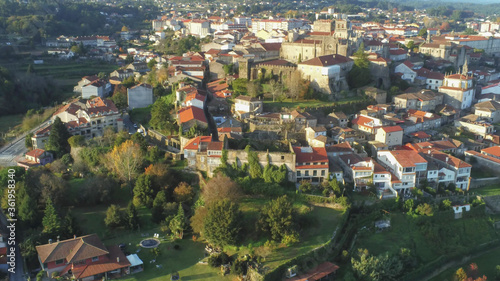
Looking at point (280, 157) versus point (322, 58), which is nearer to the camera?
point (280, 157)

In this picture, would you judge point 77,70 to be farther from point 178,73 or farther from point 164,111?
point 164,111

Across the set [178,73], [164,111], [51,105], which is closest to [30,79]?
[51,105]

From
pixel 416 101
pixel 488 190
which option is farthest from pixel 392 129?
pixel 416 101

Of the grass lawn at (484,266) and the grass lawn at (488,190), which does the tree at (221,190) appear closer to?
the grass lawn at (484,266)

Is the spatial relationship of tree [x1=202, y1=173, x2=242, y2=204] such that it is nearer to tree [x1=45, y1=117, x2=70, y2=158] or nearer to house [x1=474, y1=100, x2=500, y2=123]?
tree [x1=45, y1=117, x2=70, y2=158]

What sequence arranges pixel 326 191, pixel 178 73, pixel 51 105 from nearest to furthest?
pixel 326 191, pixel 178 73, pixel 51 105

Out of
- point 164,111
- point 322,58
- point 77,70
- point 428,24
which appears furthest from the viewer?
point 428,24

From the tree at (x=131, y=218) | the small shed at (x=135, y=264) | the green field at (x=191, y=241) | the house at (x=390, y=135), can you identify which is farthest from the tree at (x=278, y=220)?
the house at (x=390, y=135)
